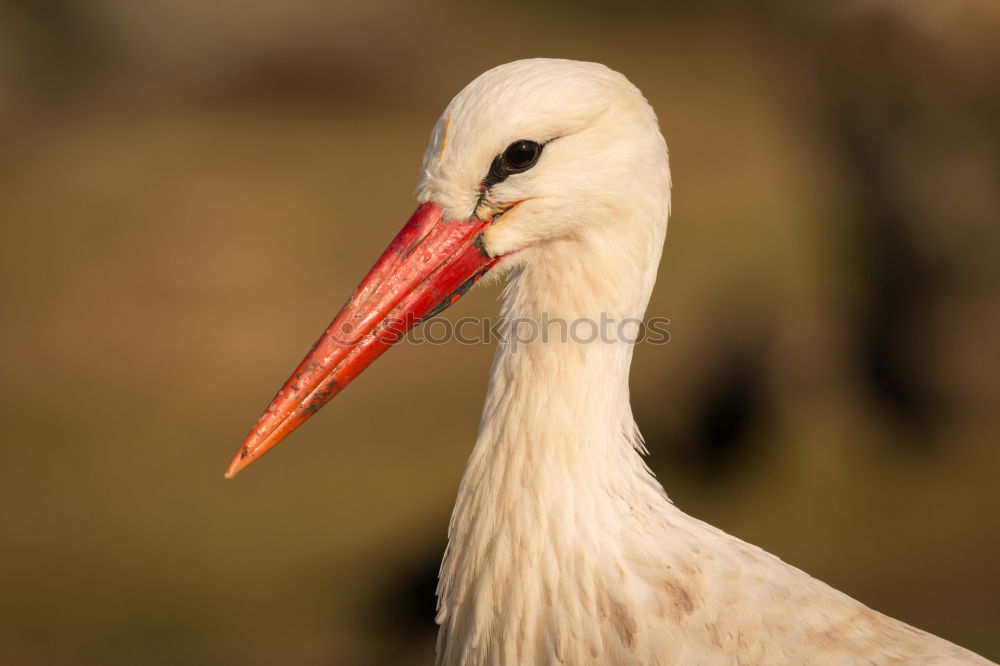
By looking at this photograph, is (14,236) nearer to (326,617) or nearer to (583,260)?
(326,617)

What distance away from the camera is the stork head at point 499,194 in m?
1.20

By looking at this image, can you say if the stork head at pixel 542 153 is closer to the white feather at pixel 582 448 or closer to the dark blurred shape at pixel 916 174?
the white feather at pixel 582 448

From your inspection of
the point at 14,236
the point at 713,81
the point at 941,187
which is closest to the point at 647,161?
the point at 941,187

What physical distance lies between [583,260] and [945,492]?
7.73ft

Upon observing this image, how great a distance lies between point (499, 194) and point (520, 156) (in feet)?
0.20

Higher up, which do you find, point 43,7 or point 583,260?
point 43,7

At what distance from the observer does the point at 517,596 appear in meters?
1.27

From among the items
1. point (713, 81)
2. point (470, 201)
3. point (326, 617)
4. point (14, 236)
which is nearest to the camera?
point (470, 201)

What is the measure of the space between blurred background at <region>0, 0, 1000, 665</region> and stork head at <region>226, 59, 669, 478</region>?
1.59 metres

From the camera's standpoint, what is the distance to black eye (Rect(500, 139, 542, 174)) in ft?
4.00

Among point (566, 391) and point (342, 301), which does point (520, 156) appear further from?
point (342, 301)

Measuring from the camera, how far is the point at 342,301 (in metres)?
3.62

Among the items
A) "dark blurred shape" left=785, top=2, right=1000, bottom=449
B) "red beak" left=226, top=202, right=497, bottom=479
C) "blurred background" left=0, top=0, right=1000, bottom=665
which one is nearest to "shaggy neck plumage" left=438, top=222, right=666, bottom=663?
"red beak" left=226, top=202, right=497, bottom=479

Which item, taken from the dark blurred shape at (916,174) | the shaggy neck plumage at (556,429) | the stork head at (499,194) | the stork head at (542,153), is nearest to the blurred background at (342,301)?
the dark blurred shape at (916,174)
